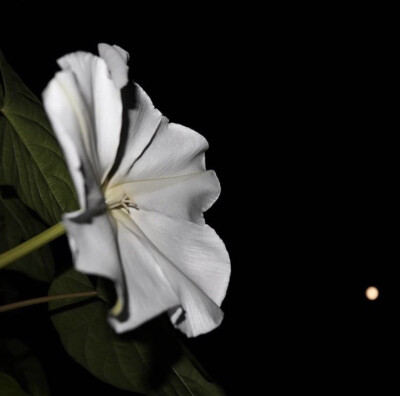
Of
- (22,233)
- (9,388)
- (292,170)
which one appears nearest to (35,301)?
(9,388)

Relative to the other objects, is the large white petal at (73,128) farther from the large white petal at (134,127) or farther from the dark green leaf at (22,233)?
the dark green leaf at (22,233)

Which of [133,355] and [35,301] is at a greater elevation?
[35,301]

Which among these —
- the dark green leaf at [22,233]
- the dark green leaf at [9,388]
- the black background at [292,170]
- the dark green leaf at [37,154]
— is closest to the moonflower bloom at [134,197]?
the dark green leaf at [37,154]

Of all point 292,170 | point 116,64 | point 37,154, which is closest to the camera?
point 116,64

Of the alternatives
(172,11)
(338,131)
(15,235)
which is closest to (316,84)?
(338,131)

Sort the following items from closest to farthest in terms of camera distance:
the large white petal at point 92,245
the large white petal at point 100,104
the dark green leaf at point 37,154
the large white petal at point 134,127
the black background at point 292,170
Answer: the large white petal at point 92,245, the large white petal at point 100,104, the large white petal at point 134,127, the dark green leaf at point 37,154, the black background at point 292,170

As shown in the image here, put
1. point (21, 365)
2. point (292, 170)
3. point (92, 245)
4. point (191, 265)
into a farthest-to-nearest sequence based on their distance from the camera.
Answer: point (292, 170)
point (21, 365)
point (191, 265)
point (92, 245)

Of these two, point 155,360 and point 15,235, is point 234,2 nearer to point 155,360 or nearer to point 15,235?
point 15,235

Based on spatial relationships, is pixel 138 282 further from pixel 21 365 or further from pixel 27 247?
pixel 21 365
